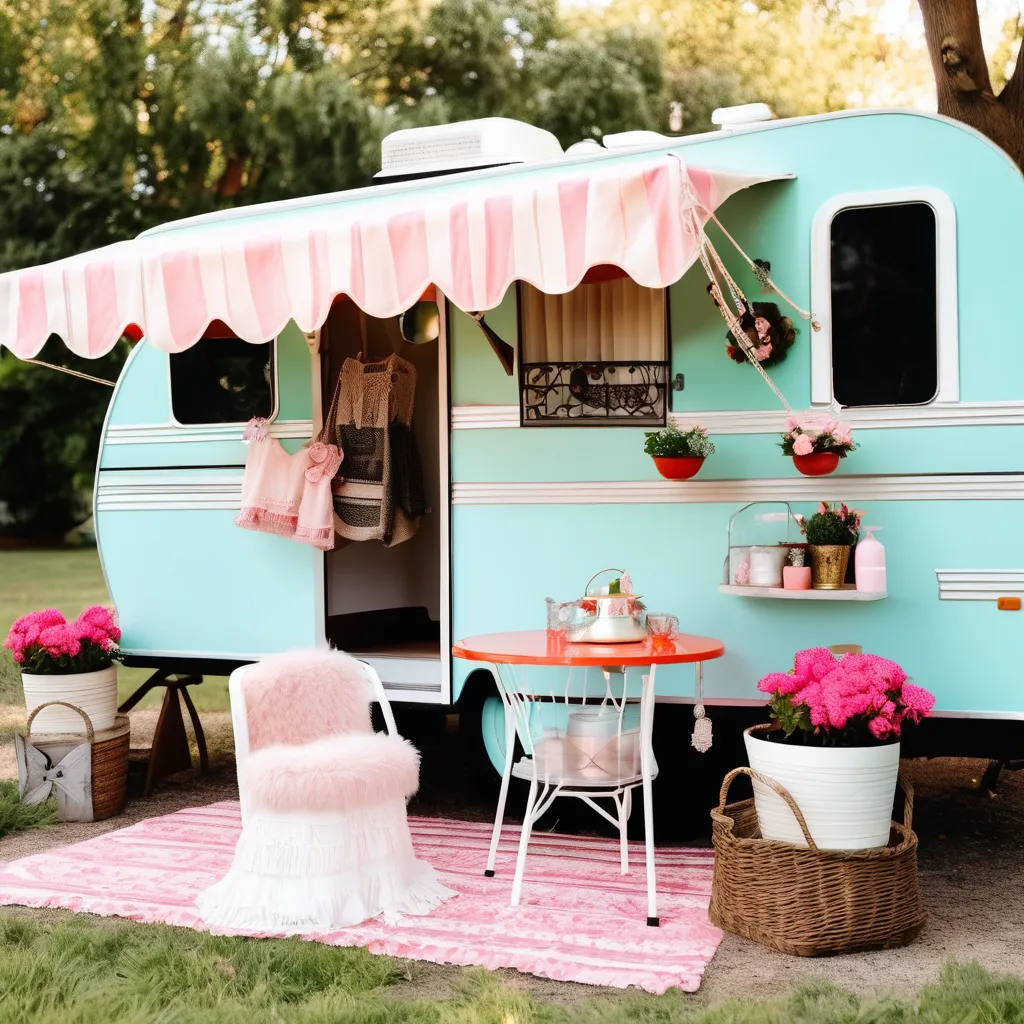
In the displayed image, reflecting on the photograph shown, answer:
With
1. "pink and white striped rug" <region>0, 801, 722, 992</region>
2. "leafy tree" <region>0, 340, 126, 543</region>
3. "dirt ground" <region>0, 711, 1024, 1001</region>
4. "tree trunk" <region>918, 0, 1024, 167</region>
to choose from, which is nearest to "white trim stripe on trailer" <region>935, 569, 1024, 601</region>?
"dirt ground" <region>0, 711, 1024, 1001</region>

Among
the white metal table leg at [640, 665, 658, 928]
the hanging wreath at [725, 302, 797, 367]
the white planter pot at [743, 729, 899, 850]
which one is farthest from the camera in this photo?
the hanging wreath at [725, 302, 797, 367]

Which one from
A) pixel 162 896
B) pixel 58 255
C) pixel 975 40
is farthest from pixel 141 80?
pixel 162 896

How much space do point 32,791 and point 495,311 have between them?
3100mm

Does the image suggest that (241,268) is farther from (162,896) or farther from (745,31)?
(745,31)

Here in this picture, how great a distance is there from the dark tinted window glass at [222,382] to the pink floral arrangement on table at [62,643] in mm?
1113

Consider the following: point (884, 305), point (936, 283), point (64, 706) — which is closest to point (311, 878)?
point (64, 706)

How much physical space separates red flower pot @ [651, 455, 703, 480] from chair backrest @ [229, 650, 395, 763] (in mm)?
1394

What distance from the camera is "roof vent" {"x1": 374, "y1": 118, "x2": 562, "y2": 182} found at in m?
6.01

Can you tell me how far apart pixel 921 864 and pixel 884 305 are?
2.25m

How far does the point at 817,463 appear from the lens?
4859 millimetres

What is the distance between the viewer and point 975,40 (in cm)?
776

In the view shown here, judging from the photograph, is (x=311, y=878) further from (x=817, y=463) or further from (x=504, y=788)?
(x=817, y=463)

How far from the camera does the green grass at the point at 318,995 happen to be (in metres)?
3.45

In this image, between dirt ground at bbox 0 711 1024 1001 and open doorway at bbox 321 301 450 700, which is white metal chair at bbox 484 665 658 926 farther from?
open doorway at bbox 321 301 450 700
